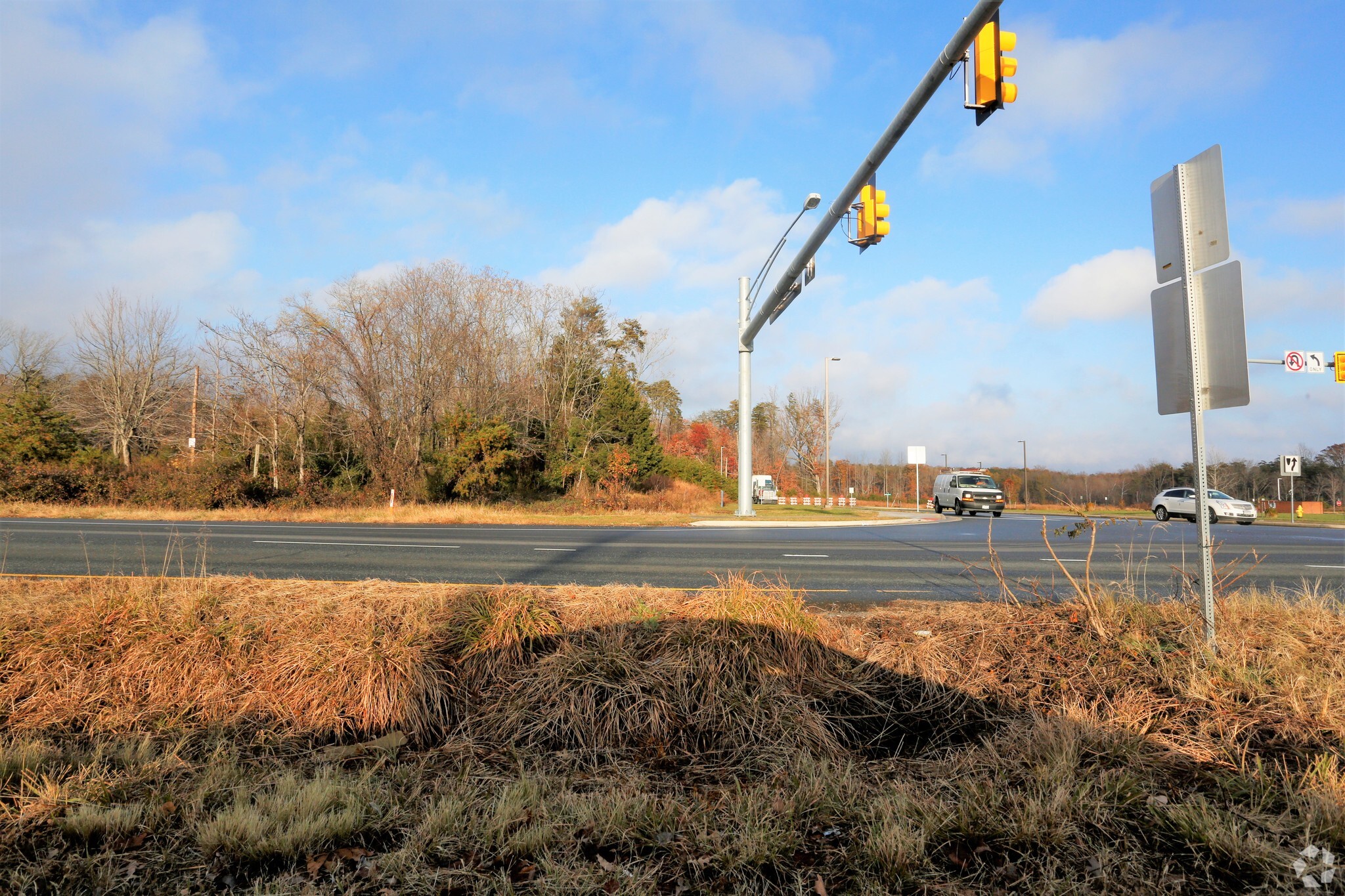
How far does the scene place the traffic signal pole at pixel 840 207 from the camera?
27.0 feet

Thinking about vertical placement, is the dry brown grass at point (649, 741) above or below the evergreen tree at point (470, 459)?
below

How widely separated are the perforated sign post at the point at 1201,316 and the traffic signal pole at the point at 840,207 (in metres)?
3.90

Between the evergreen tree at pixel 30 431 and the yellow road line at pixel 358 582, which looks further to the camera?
the evergreen tree at pixel 30 431

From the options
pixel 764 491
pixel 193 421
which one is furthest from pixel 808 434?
pixel 193 421

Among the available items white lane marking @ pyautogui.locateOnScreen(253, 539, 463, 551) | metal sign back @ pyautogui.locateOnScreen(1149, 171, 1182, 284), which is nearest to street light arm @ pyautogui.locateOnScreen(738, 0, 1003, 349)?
metal sign back @ pyautogui.locateOnScreen(1149, 171, 1182, 284)

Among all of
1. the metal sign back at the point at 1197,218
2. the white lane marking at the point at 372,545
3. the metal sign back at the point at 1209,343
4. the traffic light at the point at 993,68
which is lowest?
the white lane marking at the point at 372,545

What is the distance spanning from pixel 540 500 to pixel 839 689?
1235 inches

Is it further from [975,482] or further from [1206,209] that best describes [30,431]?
[975,482]

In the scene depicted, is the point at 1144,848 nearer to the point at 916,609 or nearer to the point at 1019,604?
the point at 1019,604

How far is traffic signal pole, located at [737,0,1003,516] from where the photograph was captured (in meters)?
8.22

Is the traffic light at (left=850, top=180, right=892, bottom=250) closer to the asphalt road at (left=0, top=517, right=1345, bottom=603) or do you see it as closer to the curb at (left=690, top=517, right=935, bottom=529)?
the asphalt road at (left=0, top=517, right=1345, bottom=603)

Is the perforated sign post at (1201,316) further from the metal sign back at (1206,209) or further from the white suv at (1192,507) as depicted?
the white suv at (1192,507)

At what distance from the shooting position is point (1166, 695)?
14.5 feet

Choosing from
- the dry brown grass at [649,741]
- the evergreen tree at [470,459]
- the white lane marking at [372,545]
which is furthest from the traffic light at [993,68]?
the evergreen tree at [470,459]
